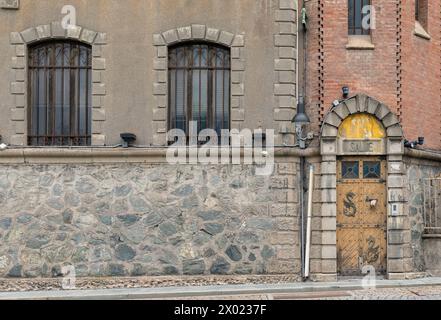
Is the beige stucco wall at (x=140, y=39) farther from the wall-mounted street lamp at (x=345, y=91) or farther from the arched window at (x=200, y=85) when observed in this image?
the wall-mounted street lamp at (x=345, y=91)

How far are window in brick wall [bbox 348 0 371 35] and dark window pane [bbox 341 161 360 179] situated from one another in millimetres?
3167

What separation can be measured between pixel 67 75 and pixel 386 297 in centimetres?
865

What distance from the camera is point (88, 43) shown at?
1544 centimetres

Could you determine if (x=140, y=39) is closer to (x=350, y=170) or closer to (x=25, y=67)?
A: (x=25, y=67)

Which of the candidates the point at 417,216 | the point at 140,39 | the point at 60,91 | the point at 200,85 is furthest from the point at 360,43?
the point at 60,91

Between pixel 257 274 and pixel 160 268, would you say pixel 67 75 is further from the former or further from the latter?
pixel 257 274

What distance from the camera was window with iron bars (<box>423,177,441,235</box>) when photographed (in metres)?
16.1

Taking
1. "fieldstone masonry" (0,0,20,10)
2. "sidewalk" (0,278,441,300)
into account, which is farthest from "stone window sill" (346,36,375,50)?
"fieldstone masonry" (0,0,20,10)

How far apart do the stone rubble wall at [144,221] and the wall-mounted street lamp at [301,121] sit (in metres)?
1.04

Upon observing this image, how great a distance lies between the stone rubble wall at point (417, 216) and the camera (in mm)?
15586

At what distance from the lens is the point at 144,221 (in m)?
15.2

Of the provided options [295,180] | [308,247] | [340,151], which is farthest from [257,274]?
[340,151]

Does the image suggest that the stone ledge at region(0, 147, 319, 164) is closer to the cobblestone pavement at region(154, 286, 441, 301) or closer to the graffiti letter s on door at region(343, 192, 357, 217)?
the cobblestone pavement at region(154, 286, 441, 301)

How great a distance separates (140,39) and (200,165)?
10.5 ft
